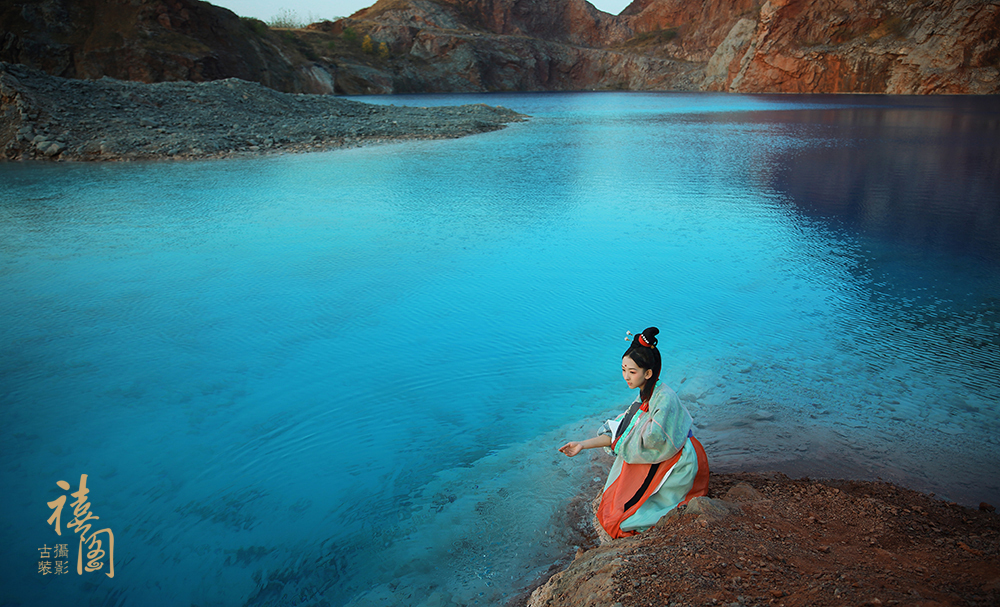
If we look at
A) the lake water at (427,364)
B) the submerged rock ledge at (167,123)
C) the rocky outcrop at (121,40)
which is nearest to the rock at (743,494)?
the lake water at (427,364)

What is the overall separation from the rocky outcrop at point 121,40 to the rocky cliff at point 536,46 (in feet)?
0.28

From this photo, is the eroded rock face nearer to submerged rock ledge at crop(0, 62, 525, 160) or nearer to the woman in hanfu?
submerged rock ledge at crop(0, 62, 525, 160)

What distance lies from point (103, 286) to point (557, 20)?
10362cm

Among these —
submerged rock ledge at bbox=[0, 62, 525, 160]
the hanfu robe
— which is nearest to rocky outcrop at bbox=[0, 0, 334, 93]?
submerged rock ledge at bbox=[0, 62, 525, 160]

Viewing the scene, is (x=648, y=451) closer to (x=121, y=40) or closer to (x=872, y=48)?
(x=121, y=40)

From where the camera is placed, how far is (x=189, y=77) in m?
38.2

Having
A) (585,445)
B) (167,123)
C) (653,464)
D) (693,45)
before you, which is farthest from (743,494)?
(693,45)

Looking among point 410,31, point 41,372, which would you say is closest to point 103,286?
point 41,372

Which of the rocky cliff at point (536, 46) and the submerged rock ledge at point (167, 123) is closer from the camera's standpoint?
the submerged rock ledge at point (167, 123)

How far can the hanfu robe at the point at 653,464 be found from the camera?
2561 mm

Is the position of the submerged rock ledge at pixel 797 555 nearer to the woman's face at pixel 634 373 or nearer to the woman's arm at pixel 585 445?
the woman's arm at pixel 585 445

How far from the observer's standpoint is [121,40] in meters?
36.6

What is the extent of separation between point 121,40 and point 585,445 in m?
45.7

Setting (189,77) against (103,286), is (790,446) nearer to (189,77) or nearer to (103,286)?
(103,286)
